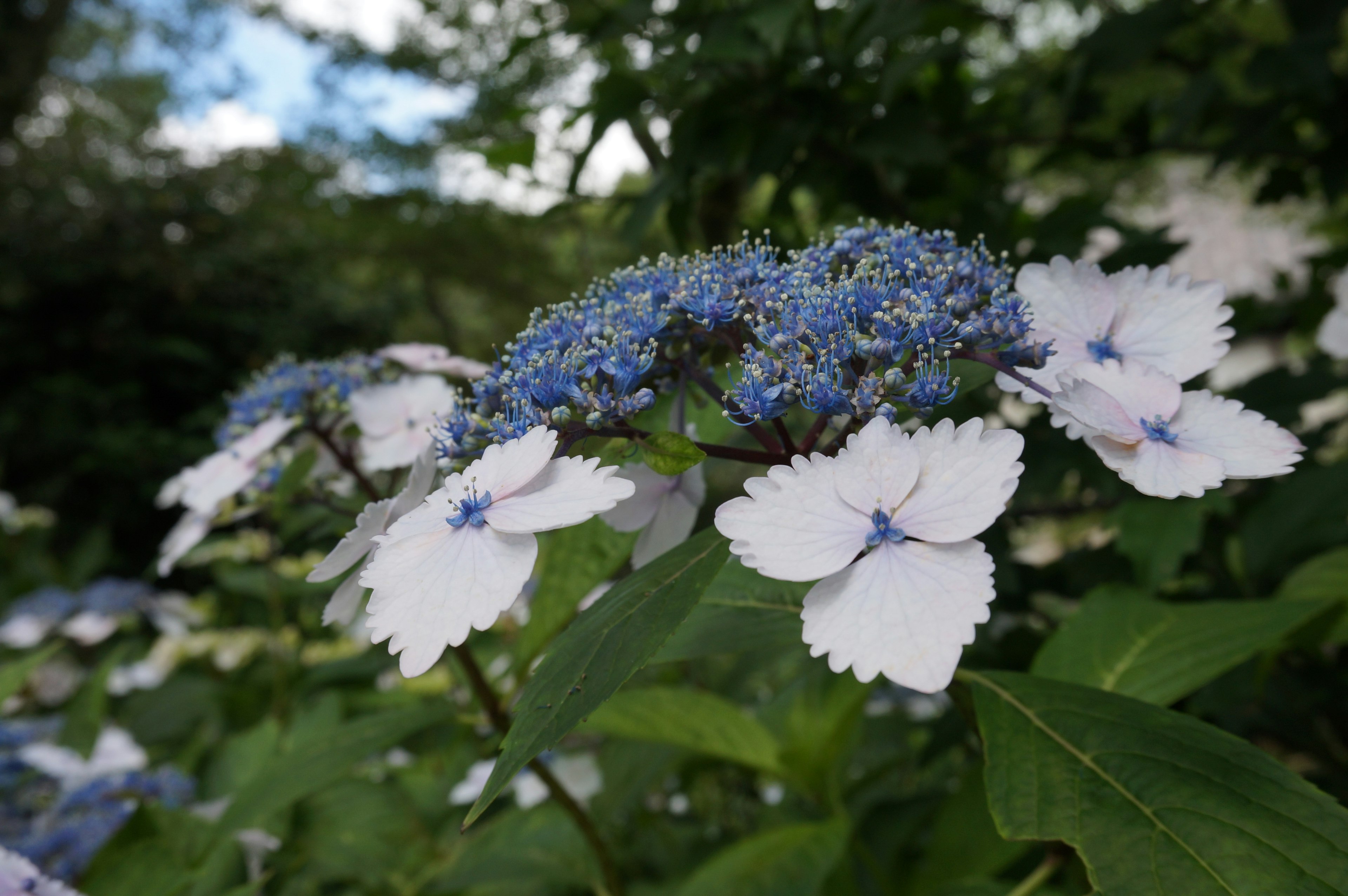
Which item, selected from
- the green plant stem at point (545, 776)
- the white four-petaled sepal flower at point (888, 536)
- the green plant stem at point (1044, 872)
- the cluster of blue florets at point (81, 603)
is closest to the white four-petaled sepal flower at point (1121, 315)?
the white four-petaled sepal flower at point (888, 536)

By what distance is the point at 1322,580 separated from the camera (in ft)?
5.25

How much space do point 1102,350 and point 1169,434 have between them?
180mm

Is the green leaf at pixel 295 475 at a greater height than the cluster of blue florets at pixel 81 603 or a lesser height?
greater

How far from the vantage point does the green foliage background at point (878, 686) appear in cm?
86

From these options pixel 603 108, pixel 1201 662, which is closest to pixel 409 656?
pixel 1201 662

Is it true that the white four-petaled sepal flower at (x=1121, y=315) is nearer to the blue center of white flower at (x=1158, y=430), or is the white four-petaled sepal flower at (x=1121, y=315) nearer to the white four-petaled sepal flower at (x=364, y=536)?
the blue center of white flower at (x=1158, y=430)

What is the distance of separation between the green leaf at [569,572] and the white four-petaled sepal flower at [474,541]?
509 millimetres

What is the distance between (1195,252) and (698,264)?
12701mm

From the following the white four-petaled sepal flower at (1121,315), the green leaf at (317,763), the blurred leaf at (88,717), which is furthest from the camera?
the blurred leaf at (88,717)

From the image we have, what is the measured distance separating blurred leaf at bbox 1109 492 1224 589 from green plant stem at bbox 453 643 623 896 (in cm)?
108

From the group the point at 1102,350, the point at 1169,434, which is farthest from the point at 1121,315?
the point at 1169,434

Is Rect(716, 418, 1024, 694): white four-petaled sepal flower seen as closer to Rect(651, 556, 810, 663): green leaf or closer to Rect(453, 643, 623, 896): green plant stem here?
Rect(651, 556, 810, 663): green leaf

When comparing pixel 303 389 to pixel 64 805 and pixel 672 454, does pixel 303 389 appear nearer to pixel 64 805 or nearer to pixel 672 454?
pixel 672 454

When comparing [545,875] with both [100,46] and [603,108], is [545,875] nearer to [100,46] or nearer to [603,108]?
[603,108]
